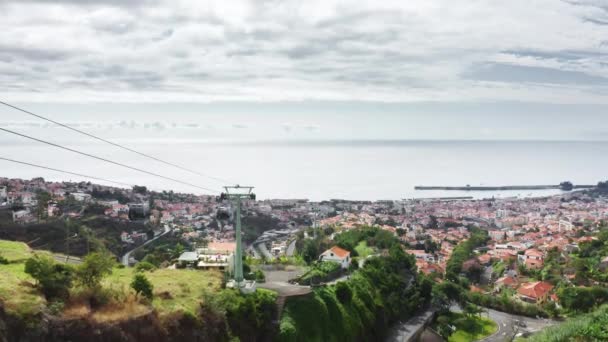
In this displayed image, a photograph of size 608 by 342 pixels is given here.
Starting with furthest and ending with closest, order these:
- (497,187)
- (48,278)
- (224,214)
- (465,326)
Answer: (497,187) < (465,326) < (224,214) < (48,278)

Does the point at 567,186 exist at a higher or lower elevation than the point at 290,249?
higher

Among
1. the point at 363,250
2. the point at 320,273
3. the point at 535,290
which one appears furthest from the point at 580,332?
the point at 535,290

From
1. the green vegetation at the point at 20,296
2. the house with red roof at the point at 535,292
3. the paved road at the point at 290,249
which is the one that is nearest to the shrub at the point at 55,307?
the green vegetation at the point at 20,296

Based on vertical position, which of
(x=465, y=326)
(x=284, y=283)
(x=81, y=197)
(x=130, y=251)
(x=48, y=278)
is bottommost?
(x=465, y=326)

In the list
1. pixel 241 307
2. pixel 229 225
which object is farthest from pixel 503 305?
pixel 229 225

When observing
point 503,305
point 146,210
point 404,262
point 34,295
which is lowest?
point 503,305

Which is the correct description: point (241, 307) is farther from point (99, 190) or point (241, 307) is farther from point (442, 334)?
point (99, 190)

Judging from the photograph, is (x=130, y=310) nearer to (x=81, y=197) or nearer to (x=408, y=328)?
(x=408, y=328)

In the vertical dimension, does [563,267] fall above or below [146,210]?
below
